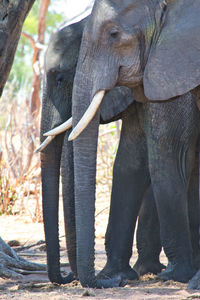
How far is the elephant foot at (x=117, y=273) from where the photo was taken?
459 centimetres

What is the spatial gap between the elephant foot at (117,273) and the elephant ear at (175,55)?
4.53ft

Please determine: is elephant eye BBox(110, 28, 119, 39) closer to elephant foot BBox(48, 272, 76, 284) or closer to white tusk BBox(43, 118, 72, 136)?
white tusk BBox(43, 118, 72, 136)

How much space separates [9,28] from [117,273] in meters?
1.82

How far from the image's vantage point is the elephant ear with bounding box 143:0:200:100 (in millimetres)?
3789

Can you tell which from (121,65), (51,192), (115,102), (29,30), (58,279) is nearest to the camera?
(121,65)

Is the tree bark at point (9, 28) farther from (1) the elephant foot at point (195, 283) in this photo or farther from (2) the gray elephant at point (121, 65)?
(1) the elephant foot at point (195, 283)

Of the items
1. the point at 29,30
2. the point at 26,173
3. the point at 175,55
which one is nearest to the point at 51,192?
the point at 175,55

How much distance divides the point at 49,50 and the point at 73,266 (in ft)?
4.77

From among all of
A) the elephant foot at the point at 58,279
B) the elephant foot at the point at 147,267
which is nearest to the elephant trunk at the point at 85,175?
the elephant foot at the point at 58,279

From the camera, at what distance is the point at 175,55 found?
3822 mm

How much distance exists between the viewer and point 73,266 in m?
4.39

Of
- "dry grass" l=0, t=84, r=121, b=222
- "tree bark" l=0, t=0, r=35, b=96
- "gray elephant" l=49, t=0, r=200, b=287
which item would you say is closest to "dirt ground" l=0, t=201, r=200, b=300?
"gray elephant" l=49, t=0, r=200, b=287

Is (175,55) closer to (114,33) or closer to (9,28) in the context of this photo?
(114,33)

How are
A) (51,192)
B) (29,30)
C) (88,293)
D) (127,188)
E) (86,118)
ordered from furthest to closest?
(29,30)
(127,188)
(51,192)
(86,118)
(88,293)
